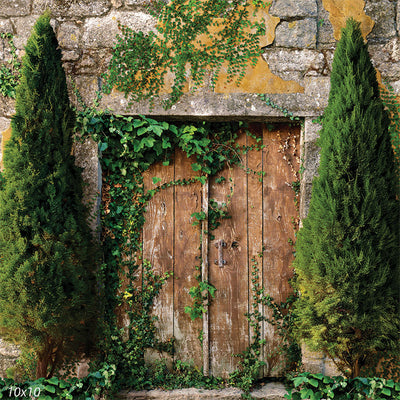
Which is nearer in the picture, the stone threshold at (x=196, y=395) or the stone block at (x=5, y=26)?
the stone threshold at (x=196, y=395)

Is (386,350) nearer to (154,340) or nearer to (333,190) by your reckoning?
(333,190)

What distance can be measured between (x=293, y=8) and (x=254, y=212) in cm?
168

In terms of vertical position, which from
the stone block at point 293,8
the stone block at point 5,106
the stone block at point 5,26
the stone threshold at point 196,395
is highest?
the stone block at point 293,8

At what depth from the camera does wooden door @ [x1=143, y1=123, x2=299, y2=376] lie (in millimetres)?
3199

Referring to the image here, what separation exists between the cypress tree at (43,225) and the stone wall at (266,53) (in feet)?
1.02

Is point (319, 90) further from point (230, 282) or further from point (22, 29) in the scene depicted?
point (22, 29)

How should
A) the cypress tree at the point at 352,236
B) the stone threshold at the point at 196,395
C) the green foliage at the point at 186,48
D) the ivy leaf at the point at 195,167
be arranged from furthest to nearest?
the ivy leaf at the point at 195,167
the green foliage at the point at 186,48
the stone threshold at the point at 196,395
the cypress tree at the point at 352,236

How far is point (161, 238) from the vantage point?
3.26 metres

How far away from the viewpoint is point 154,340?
3.18 metres

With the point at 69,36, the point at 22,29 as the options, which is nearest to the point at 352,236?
the point at 69,36

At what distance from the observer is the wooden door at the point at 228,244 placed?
10.5 feet

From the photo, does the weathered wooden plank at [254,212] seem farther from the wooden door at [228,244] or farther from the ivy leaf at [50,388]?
the ivy leaf at [50,388]

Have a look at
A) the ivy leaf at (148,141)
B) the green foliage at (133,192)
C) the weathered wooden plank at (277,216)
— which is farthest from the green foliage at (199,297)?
the ivy leaf at (148,141)

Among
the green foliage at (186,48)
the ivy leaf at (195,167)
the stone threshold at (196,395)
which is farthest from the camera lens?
the ivy leaf at (195,167)
